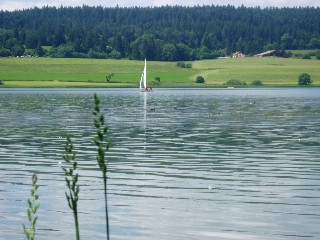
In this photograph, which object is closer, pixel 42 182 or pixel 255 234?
pixel 255 234

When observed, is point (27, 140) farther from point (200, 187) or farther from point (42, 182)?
point (200, 187)

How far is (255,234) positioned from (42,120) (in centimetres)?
4953

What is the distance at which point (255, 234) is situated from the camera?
73.5 feet

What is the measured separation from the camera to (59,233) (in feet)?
75.7

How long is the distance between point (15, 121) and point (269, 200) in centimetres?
4439

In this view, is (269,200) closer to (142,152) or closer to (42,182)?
(42,182)

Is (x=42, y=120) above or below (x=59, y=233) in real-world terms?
below

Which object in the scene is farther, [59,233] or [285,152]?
[285,152]

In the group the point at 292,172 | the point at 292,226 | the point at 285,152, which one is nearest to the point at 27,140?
the point at 285,152

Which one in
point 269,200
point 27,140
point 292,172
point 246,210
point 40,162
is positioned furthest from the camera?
point 27,140

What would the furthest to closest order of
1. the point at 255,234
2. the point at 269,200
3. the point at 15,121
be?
the point at 15,121 → the point at 269,200 → the point at 255,234

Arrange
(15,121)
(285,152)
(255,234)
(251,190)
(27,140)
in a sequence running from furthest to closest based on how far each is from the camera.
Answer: (15,121), (27,140), (285,152), (251,190), (255,234)

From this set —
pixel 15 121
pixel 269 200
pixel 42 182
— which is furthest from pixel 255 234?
pixel 15 121

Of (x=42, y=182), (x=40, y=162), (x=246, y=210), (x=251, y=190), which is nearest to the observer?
(x=246, y=210)
